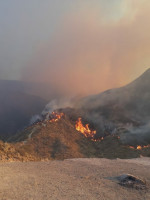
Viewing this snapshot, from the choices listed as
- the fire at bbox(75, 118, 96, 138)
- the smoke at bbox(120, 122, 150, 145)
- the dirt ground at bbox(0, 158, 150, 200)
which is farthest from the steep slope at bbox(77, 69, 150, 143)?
the dirt ground at bbox(0, 158, 150, 200)

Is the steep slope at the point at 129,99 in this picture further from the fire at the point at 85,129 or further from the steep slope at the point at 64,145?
the steep slope at the point at 64,145

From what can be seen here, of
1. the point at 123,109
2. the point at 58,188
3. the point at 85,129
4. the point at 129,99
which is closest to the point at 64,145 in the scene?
the point at 85,129

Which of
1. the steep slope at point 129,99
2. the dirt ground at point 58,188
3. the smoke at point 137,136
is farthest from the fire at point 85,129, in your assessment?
the dirt ground at point 58,188

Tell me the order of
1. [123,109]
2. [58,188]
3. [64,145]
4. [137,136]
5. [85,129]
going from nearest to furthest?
[58,188]
[64,145]
[137,136]
[85,129]
[123,109]

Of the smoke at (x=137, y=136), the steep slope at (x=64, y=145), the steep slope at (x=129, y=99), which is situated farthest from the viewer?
the steep slope at (x=129, y=99)

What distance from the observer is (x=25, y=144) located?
4431 centimetres

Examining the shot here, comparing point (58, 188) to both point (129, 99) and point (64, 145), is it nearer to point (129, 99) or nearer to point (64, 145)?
point (64, 145)

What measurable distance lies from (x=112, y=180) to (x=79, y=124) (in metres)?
58.5

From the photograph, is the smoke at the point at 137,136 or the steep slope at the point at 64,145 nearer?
the steep slope at the point at 64,145

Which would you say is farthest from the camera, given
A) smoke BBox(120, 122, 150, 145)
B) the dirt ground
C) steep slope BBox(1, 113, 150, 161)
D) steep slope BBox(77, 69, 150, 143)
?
steep slope BBox(77, 69, 150, 143)

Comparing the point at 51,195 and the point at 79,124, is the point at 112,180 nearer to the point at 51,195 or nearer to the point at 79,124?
the point at 51,195

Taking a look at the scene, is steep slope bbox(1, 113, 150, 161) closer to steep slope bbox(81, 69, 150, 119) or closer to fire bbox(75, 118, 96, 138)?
fire bbox(75, 118, 96, 138)

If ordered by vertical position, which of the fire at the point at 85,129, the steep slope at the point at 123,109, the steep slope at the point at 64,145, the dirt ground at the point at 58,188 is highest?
the steep slope at the point at 123,109

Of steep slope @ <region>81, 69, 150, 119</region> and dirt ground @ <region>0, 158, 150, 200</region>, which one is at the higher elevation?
steep slope @ <region>81, 69, 150, 119</region>
